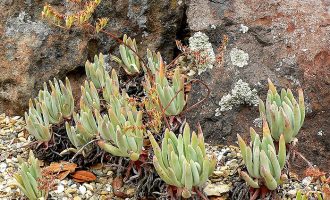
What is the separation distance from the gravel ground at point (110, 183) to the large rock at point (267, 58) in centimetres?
15

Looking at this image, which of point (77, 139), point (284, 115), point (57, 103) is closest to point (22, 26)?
point (57, 103)

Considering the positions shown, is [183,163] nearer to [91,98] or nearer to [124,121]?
[124,121]

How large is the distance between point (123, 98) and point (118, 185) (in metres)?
0.50

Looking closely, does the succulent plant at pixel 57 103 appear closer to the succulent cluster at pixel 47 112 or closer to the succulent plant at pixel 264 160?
the succulent cluster at pixel 47 112

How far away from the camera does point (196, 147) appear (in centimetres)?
295

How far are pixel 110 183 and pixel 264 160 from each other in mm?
1049

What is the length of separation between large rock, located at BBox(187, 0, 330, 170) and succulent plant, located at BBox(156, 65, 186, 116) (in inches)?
11.8

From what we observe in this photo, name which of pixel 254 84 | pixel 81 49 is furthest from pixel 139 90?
pixel 254 84

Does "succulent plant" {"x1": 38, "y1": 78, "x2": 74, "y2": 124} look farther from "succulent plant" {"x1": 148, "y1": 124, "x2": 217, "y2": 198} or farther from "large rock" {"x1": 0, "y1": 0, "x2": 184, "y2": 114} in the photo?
"succulent plant" {"x1": 148, "y1": 124, "x2": 217, "y2": 198}

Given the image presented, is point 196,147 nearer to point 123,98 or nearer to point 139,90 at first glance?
point 123,98

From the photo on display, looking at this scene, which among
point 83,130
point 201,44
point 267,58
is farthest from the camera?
point 201,44

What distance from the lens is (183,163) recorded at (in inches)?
111

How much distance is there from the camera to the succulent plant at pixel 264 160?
2846 millimetres

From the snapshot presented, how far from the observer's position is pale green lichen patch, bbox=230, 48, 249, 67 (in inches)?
154
